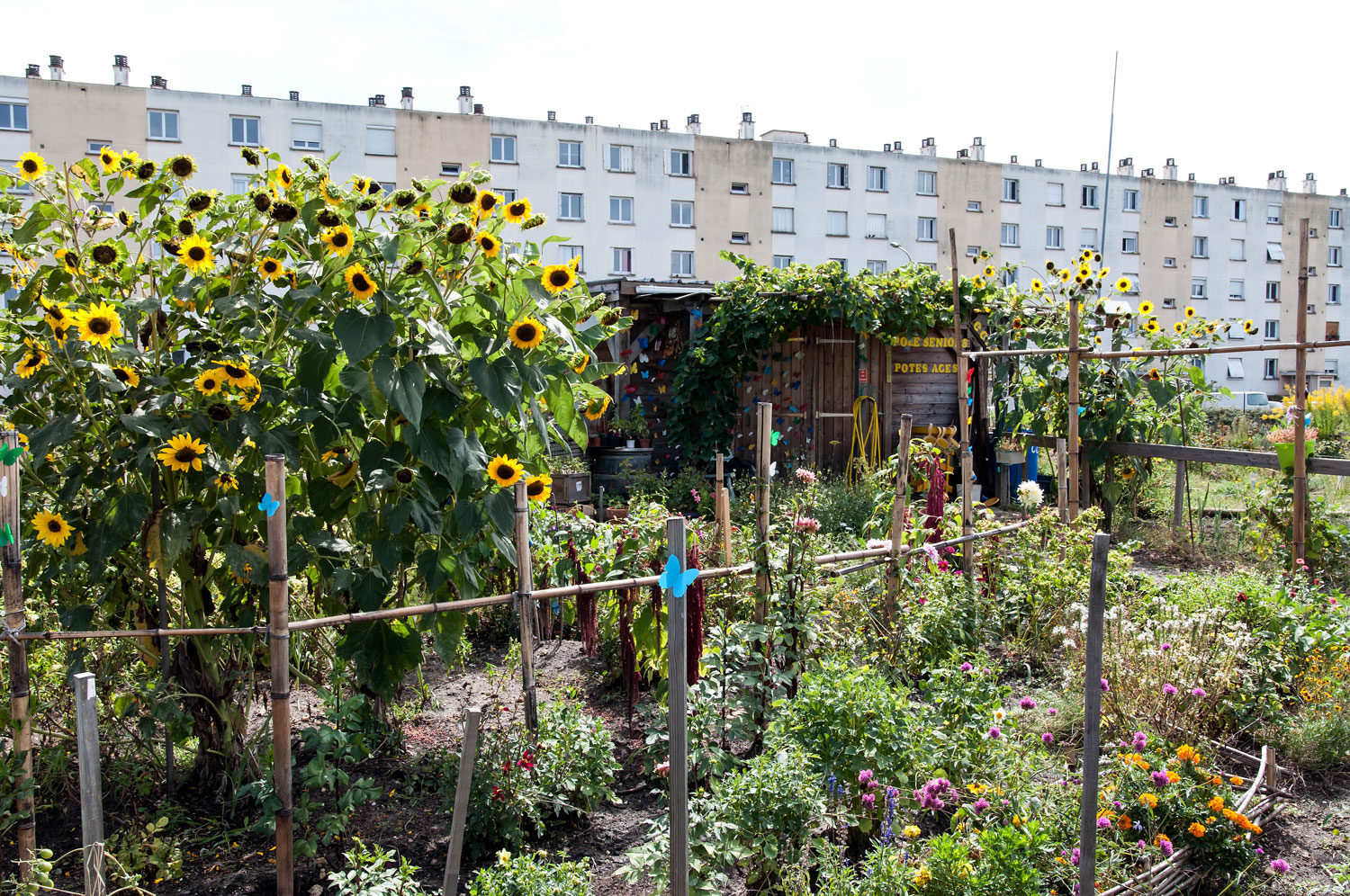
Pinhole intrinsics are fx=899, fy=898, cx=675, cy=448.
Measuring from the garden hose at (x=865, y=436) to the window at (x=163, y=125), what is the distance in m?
23.5

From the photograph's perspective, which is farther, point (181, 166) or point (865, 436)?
point (865, 436)

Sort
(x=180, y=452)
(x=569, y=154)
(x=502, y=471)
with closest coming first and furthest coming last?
(x=180, y=452), (x=502, y=471), (x=569, y=154)

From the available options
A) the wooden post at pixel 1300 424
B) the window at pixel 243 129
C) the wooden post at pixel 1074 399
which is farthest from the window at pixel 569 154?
the wooden post at pixel 1300 424

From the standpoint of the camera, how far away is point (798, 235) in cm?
3084

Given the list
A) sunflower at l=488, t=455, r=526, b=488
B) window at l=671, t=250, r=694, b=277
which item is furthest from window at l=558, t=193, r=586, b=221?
sunflower at l=488, t=455, r=526, b=488

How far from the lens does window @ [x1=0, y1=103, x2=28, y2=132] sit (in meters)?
24.1

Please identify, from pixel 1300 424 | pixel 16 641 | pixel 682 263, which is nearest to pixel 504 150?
pixel 682 263

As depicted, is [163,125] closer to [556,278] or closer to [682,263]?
[682,263]

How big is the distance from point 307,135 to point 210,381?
27.1 meters

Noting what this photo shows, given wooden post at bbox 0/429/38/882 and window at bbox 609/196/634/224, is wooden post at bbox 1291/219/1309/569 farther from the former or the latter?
window at bbox 609/196/634/224

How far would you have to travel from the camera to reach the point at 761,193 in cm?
3023

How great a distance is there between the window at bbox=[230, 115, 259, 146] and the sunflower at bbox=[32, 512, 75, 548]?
26.7 meters

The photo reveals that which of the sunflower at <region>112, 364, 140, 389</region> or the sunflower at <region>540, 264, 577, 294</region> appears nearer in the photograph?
the sunflower at <region>112, 364, 140, 389</region>

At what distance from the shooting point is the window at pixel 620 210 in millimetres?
28797
